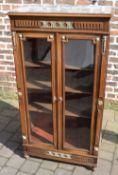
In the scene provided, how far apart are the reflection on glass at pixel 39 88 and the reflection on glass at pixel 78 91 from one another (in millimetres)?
182

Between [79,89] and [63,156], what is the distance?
0.82 m

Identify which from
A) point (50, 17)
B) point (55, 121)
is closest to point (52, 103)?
point (55, 121)

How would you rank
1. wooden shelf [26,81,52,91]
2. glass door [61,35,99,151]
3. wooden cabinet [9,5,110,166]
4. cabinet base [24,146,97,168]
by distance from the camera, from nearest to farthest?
1. wooden cabinet [9,5,110,166]
2. glass door [61,35,99,151]
3. wooden shelf [26,81,52,91]
4. cabinet base [24,146,97,168]

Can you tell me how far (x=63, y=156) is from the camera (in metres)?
3.15

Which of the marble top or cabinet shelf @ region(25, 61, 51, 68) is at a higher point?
the marble top

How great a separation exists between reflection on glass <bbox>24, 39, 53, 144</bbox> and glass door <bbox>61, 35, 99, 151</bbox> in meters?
0.17

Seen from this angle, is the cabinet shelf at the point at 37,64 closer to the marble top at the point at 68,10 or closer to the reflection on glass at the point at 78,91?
the reflection on glass at the point at 78,91

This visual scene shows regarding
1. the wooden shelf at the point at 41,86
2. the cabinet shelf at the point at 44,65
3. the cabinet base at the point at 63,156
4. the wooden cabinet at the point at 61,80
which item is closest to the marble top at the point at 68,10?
the wooden cabinet at the point at 61,80

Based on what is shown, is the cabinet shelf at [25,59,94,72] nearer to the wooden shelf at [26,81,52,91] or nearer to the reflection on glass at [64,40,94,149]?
the reflection on glass at [64,40,94,149]

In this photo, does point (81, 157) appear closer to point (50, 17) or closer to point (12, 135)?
point (12, 135)

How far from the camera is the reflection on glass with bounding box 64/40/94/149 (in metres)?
2.60

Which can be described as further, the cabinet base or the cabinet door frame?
the cabinet base

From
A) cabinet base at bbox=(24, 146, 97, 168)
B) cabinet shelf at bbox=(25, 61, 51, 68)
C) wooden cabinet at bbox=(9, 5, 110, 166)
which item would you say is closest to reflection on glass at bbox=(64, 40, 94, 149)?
wooden cabinet at bbox=(9, 5, 110, 166)

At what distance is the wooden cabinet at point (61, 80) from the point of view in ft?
8.01
